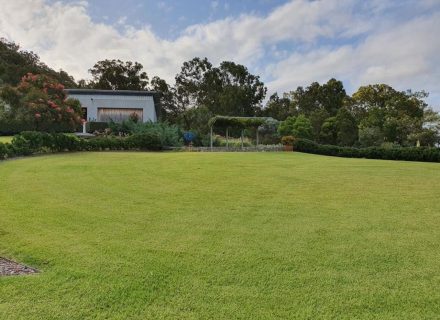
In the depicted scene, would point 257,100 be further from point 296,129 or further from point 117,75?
point 117,75

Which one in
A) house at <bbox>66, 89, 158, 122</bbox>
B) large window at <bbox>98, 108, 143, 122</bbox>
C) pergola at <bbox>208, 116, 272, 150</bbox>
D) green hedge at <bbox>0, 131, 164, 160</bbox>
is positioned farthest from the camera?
large window at <bbox>98, 108, 143, 122</bbox>

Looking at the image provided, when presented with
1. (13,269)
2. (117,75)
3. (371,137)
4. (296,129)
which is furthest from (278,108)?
(13,269)

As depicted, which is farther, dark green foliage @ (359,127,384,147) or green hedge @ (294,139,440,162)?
dark green foliage @ (359,127,384,147)

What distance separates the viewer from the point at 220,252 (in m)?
3.83

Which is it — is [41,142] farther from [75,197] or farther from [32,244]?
[32,244]

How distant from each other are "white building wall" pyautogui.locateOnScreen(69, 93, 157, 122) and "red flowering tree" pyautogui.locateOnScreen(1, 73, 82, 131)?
38.8ft

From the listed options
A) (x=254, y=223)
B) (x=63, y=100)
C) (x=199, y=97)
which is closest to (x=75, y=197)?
(x=254, y=223)

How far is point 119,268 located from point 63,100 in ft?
55.2

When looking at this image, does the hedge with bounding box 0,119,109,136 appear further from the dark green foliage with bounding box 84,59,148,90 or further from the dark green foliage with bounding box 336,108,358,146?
the dark green foliage with bounding box 84,59,148,90

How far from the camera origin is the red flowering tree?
16656 millimetres

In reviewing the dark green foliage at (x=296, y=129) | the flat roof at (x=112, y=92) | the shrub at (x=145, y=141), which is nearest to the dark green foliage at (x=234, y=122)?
the shrub at (x=145, y=141)

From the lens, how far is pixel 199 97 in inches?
1754

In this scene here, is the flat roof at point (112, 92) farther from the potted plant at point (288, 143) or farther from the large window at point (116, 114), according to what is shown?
the potted plant at point (288, 143)

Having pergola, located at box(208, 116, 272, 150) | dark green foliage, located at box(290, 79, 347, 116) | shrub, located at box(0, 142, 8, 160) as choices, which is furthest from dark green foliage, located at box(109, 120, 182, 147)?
dark green foliage, located at box(290, 79, 347, 116)
